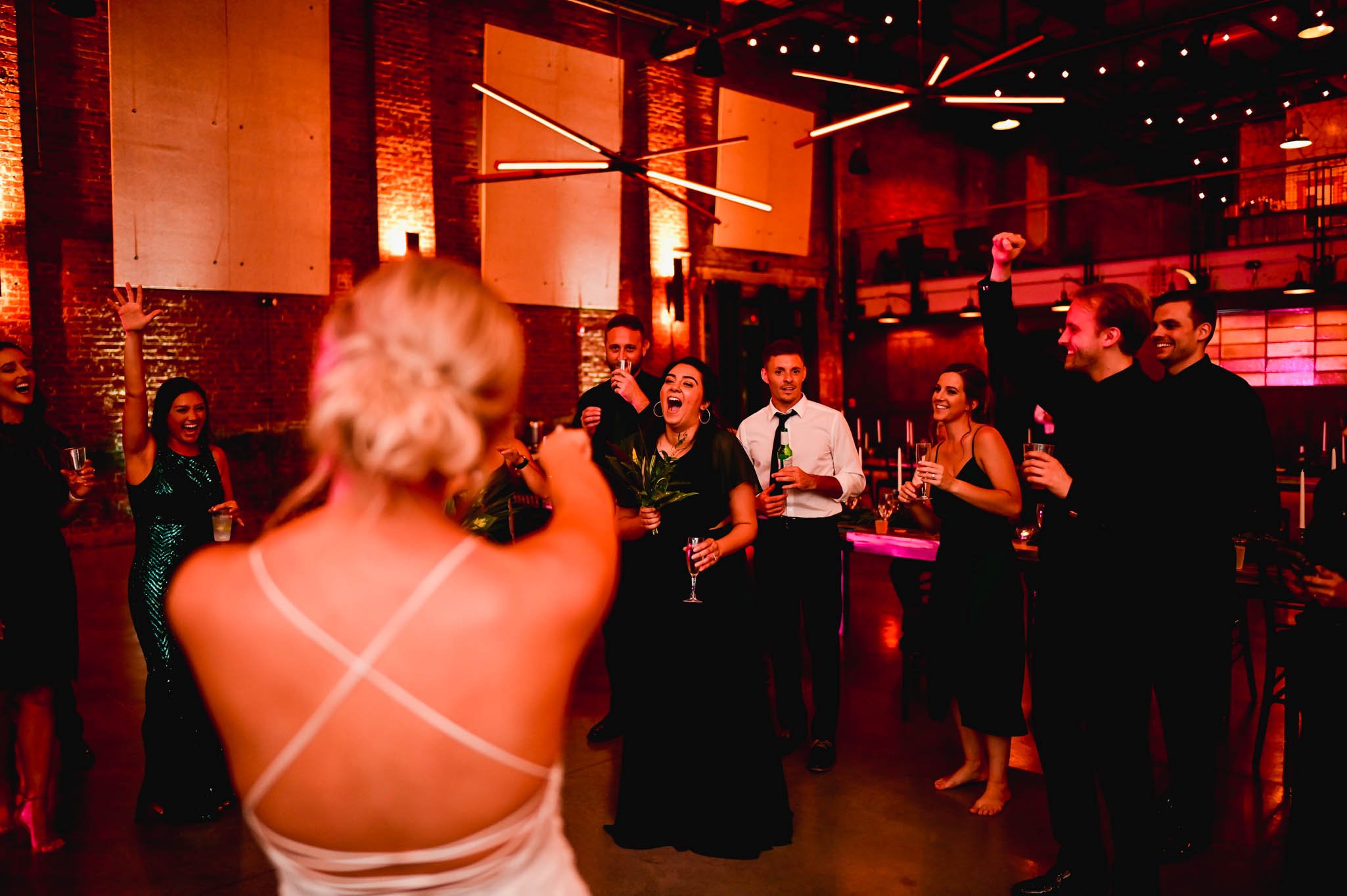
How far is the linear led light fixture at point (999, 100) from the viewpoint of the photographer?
5.42m

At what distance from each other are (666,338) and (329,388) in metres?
11.9

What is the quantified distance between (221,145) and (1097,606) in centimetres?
908

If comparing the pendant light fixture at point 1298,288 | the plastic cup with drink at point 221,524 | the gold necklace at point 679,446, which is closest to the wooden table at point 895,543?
the gold necklace at point 679,446

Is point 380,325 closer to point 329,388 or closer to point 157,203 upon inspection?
point 329,388

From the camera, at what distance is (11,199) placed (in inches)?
314

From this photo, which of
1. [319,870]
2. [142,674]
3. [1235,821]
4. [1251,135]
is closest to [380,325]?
[319,870]

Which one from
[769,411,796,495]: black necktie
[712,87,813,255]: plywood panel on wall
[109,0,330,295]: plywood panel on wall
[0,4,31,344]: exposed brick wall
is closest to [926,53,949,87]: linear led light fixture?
[769,411,796,495]: black necktie

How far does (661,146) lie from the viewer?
12633mm

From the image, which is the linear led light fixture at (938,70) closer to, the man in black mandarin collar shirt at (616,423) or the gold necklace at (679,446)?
the man in black mandarin collar shirt at (616,423)

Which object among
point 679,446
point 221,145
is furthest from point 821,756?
point 221,145

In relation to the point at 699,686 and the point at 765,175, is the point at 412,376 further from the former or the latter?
the point at 765,175

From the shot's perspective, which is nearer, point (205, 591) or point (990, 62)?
point (205, 591)

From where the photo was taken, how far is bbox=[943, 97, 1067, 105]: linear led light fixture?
5.42 m

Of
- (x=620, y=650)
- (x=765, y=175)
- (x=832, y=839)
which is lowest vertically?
(x=832, y=839)
